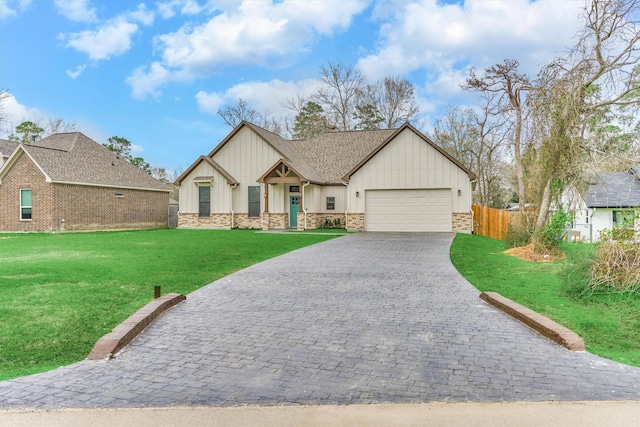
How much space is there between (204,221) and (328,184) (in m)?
8.12

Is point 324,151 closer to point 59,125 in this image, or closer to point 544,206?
point 544,206

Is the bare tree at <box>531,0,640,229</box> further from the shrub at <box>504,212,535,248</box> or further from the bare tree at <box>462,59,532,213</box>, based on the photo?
the bare tree at <box>462,59,532,213</box>

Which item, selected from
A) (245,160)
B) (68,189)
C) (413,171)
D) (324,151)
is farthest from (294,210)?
(68,189)

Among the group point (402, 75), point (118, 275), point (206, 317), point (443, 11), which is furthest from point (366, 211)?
point (402, 75)

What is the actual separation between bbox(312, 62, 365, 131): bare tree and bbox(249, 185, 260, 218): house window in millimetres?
17738

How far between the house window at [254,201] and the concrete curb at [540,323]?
19.8 metres

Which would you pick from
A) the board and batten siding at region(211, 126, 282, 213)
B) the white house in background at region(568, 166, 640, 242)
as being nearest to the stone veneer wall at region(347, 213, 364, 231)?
the board and batten siding at region(211, 126, 282, 213)

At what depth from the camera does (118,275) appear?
904 cm

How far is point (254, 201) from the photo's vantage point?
25797mm

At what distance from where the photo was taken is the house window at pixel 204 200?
26.2 metres

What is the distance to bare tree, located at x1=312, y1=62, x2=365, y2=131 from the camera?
135 ft

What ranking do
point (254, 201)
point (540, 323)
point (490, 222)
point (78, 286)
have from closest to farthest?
point (540, 323) → point (78, 286) → point (490, 222) → point (254, 201)

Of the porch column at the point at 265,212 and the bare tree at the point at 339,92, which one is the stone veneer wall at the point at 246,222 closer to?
the porch column at the point at 265,212

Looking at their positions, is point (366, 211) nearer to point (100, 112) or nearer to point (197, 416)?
point (100, 112)
